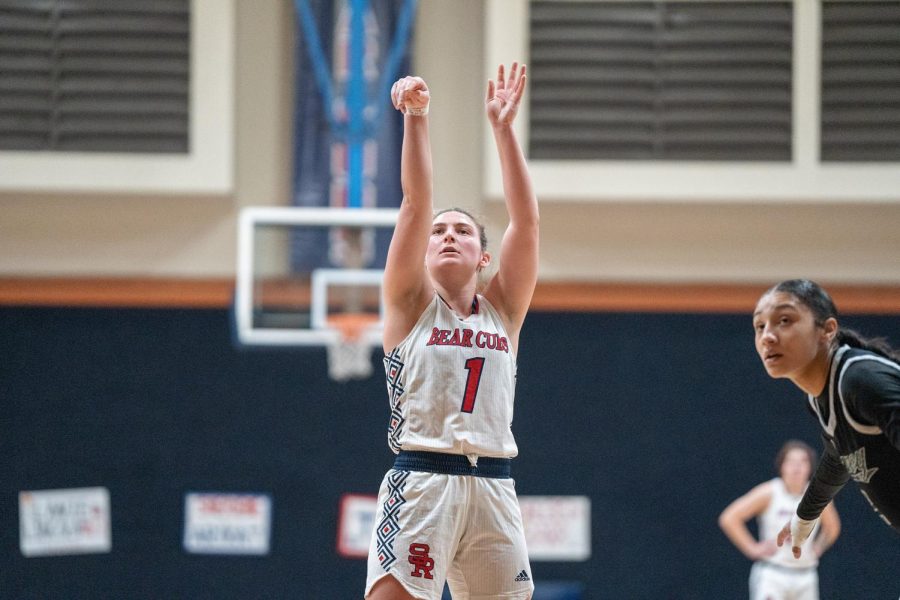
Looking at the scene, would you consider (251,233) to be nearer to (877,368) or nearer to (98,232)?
(98,232)

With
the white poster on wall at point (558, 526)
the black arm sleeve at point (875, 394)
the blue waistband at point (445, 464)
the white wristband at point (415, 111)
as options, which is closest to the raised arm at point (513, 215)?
the white wristband at point (415, 111)

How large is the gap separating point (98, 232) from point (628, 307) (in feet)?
12.9

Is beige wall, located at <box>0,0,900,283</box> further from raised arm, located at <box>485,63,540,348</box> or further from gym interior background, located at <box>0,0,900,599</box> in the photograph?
raised arm, located at <box>485,63,540,348</box>

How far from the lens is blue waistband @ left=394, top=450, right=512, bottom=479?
3.11 m

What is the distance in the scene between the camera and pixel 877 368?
288 centimetres

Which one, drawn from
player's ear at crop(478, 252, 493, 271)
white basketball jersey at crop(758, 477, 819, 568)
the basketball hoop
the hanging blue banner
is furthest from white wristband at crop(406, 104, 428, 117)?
white basketball jersey at crop(758, 477, 819, 568)

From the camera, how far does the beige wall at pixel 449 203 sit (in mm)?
7559

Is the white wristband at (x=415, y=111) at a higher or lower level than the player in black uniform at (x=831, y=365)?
higher

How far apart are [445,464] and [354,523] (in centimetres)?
487

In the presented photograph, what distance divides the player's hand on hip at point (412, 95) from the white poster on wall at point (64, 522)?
5570 mm

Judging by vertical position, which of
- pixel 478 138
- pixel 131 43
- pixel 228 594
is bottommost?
pixel 228 594

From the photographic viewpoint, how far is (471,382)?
3152mm

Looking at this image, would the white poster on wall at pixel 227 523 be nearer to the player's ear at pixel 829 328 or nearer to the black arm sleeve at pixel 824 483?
the black arm sleeve at pixel 824 483

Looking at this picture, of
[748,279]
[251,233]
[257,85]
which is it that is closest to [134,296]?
[251,233]
